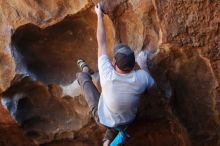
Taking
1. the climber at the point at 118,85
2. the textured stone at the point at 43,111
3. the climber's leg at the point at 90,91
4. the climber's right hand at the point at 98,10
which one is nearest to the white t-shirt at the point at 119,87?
the climber at the point at 118,85

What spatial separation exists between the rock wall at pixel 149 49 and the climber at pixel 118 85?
16 centimetres

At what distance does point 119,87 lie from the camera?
9.34ft

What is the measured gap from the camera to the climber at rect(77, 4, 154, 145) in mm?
2787

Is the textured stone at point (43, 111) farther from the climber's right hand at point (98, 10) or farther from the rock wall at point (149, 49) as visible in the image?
the climber's right hand at point (98, 10)

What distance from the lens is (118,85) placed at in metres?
2.84

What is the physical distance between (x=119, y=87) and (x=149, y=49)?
347 mm

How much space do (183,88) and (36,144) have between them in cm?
120

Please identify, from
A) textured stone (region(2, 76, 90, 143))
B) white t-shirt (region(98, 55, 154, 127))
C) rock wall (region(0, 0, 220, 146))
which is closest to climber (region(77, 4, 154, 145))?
white t-shirt (region(98, 55, 154, 127))

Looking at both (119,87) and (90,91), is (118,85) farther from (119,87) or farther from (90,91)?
(90,91)

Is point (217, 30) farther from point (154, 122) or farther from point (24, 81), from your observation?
point (24, 81)

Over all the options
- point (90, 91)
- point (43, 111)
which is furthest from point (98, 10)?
point (43, 111)

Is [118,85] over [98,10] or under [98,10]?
under

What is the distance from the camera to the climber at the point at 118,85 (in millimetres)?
2787

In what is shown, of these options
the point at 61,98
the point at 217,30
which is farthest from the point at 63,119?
the point at 217,30
